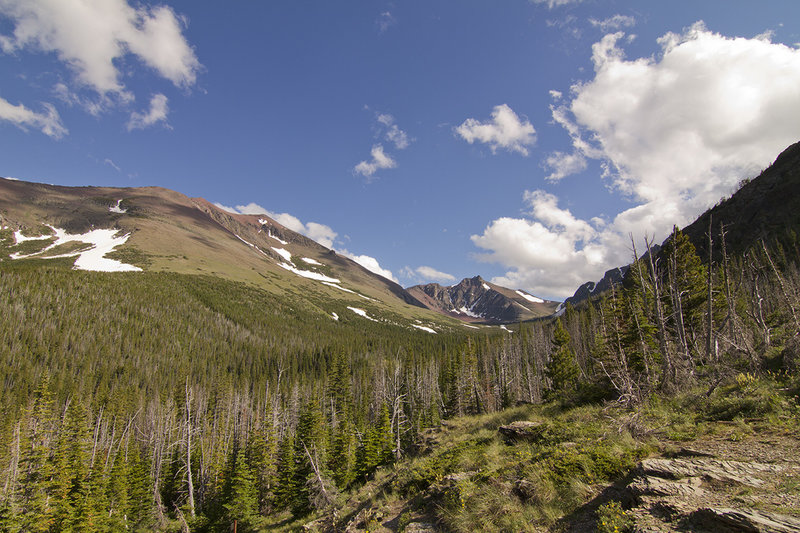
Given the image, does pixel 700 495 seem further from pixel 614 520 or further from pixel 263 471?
pixel 263 471

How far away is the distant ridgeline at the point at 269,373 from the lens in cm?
2423

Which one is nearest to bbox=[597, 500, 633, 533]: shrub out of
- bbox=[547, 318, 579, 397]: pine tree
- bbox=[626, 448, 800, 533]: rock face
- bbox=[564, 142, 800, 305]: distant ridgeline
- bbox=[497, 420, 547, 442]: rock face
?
bbox=[626, 448, 800, 533]: rock face

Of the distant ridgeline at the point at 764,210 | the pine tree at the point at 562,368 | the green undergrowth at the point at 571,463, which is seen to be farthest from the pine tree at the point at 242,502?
the distant ridgeline at the point at 764,210

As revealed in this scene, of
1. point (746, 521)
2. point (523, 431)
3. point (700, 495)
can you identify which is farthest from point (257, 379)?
point (746, 521)

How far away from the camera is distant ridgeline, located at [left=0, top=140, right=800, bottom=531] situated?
24234 mm

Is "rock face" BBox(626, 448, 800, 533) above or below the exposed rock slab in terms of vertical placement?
below

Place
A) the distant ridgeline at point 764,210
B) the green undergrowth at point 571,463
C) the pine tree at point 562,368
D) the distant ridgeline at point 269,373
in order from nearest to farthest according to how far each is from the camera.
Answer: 1. the green undergrowth at point 571,463
2. the distant ridgeline at point 269,373
3. the pine tree at point 562,368
4. the distant ridgeline at point 764,210

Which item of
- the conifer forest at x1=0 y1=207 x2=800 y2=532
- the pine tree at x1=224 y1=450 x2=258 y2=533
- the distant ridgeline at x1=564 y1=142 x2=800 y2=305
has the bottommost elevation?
the pine tree at x1=224 y1=450 x2=258 y2=533

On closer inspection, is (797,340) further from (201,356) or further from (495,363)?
(201,356)

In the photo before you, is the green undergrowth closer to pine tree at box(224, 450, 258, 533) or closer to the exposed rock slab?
the exposed rock slab

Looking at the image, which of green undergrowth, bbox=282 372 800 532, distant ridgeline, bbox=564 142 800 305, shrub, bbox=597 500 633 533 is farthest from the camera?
distant ridgeline, bbox=564 142 800 305

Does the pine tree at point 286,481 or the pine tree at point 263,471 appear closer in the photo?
the pine tree at point 286,481

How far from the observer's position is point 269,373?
313 feet

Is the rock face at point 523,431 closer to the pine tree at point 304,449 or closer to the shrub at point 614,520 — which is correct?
the shrub at point 614,520
